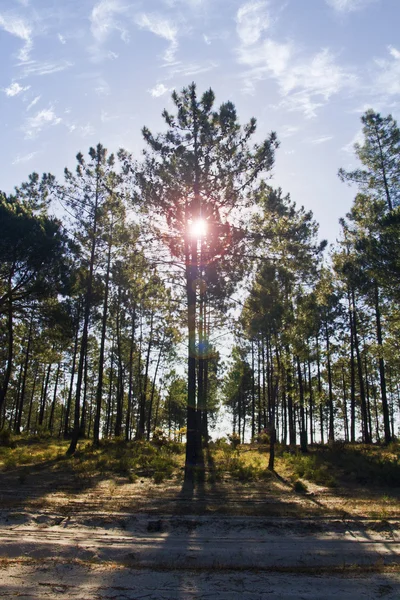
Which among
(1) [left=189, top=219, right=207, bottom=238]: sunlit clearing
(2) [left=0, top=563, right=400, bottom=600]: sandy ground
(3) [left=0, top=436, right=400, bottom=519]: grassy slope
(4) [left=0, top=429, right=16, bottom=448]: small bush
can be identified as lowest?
(2) [left=0, top=563, right=400, bottom=600]: sandy ground

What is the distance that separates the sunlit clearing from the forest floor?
8764 mm

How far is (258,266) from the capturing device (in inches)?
626

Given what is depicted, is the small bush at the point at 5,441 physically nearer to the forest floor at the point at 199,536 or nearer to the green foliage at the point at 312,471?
the forest floor at the point at 199,536

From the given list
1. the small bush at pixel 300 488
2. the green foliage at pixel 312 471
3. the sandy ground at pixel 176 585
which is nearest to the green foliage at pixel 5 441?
the green foliage at pixel 312 471

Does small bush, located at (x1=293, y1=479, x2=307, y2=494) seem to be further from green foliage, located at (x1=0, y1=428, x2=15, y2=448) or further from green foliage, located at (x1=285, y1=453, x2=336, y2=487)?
green foliage, located at (x1=0, y1=428, x2=15, y2=448)

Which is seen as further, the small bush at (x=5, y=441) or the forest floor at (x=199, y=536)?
the small bush at (x=5, y=441)

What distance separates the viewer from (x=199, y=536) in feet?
23.9

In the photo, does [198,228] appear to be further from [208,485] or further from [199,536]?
[199,536]

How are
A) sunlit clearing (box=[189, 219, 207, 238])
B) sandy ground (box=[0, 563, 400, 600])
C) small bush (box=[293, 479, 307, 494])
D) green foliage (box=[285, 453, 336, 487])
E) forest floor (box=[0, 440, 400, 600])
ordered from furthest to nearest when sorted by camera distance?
sunlit clearing (box=[189, 219, 207, 238])
green foliage (box=[285, 453, 336, 487])
small bush (box=[293, 479, 307, 494])
forest floor (box=[0, 440, 400, 600])
sandy ground (box=[0, 563, 400, 600])

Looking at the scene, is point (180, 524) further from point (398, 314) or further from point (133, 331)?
point (133, 331)

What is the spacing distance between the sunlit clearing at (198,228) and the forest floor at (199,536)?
8.76 meters

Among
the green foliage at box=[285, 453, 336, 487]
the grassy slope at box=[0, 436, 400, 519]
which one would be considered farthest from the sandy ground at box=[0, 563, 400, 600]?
the green foliage at box=[285, 453, 336, 487]

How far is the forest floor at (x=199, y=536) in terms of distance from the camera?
203 inches

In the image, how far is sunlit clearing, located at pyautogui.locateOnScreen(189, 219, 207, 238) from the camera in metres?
16.2
